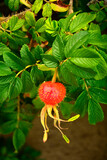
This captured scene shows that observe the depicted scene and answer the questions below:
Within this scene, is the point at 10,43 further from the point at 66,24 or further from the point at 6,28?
the point at 66,24

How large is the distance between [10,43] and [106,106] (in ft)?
5.40

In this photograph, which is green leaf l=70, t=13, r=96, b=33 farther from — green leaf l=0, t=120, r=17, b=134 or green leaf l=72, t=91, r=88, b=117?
green leaf l=0, t=120, r=17, b=134

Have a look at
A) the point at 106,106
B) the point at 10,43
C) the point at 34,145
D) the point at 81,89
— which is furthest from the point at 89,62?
the point at 34,145

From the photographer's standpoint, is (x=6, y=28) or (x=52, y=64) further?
(x=6, y=28)

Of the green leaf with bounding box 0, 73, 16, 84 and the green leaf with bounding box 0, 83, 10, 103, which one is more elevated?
the green leaf with bounding box 0, 73, 16, 84

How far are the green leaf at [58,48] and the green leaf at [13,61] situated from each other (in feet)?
0.47

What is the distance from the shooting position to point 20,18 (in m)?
0.79

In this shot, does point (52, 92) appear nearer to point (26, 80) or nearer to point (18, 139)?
point (26, 80)

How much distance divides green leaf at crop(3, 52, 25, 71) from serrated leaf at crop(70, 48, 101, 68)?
0.21 m

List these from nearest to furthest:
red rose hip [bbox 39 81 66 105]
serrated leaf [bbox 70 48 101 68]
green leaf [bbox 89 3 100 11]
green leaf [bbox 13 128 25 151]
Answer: serrated leaf [bbox 70 48 101 68] → red rose hip [bbox 39 81 66 105] → green leaf [bbox 89 3 100 11] → green leaf [bbox 13 128 25 151]

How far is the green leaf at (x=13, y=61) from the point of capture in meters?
0.59

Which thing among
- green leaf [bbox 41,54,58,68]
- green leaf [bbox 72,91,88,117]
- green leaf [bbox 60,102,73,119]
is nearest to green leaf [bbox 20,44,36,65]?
green leaf [bbox 41,54,58,68]

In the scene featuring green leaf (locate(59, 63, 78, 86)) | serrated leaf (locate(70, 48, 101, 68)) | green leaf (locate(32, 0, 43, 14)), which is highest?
green leaf (locate(32, 0, 43, 14))

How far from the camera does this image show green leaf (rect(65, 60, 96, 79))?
1.66 ft
